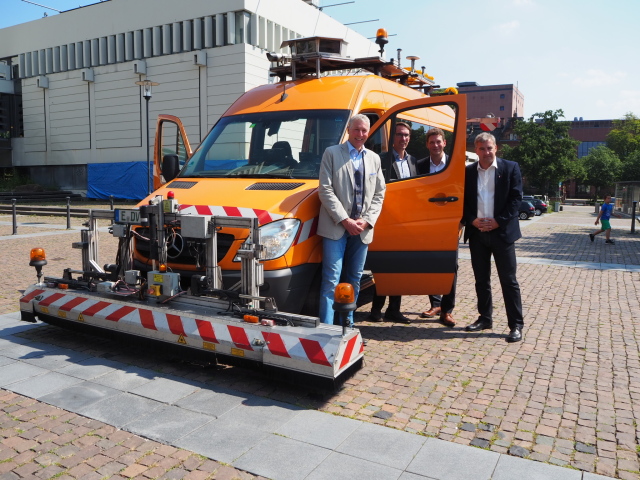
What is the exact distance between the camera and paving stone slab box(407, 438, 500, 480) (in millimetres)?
3049

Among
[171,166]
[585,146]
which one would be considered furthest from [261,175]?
[585,146]

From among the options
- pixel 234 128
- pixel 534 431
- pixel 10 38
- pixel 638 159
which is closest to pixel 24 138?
pixel 10 38

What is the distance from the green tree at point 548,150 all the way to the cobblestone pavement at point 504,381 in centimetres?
4650

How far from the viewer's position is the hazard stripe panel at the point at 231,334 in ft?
12.9

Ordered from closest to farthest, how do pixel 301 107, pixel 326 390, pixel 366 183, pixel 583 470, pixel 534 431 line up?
1. pixel 583 470
2. pixel 534 431
3. pixel 326 390
4. pixel 366 183
5. pixel 301 107

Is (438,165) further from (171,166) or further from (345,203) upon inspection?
(171,166)

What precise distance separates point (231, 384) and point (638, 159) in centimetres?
7546

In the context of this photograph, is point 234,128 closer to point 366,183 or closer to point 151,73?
point 366,183

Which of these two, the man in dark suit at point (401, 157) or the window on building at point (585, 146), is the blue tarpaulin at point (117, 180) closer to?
the man in dark suit at point (401, 157)

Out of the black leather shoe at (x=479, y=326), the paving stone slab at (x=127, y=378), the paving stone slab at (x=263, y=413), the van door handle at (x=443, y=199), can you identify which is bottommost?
the paving stone slab at (x=263, y=413)

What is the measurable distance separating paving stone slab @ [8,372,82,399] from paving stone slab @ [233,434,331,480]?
1.86 meters

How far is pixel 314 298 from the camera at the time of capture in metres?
5.16

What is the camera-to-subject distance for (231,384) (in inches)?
172

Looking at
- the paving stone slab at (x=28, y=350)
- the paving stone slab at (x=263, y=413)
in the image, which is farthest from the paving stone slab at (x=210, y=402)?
the paving stone slab at (x=28, y=350)
